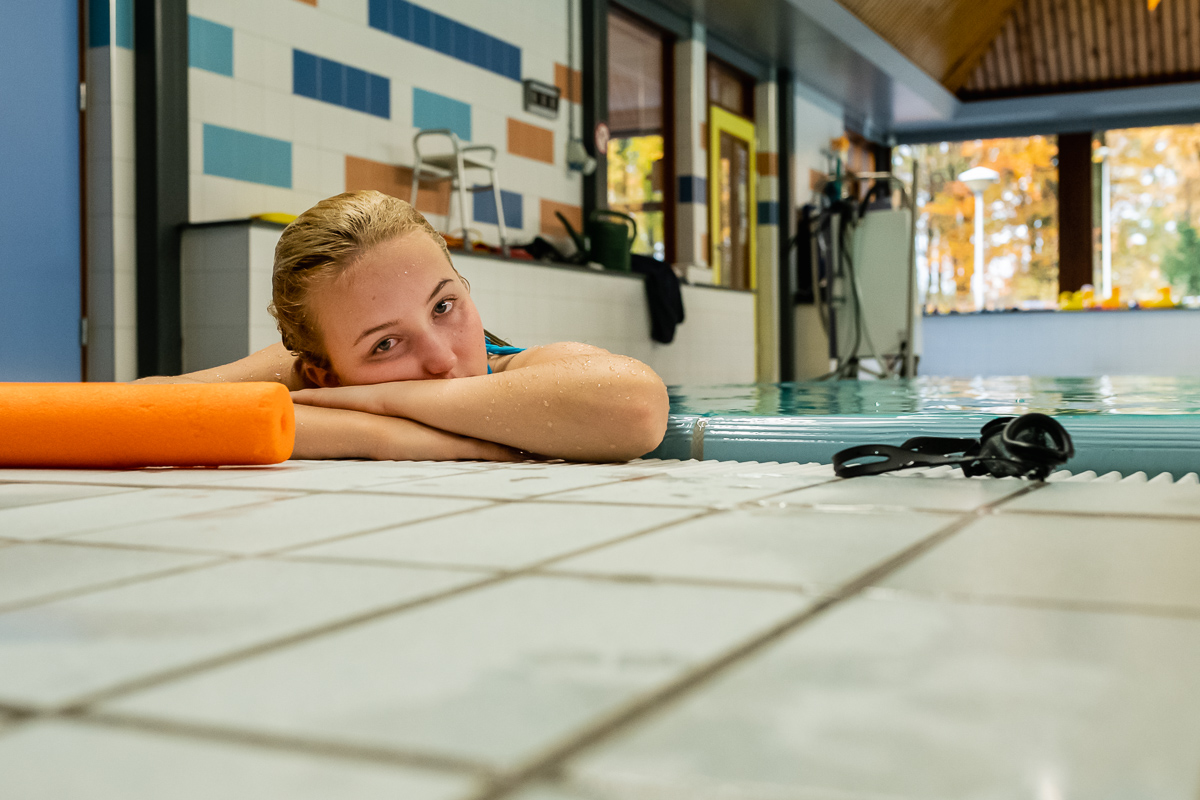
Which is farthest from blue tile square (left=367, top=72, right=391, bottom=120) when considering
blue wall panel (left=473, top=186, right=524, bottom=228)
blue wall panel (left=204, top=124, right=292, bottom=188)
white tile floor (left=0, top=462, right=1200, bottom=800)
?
white tile floor (left=0, top=462, right=1200, bottom=800)

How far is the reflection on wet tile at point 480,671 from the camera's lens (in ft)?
1.16

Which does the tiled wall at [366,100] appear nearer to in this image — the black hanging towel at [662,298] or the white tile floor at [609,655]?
the black hanging towel at [662,298]

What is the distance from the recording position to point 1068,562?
620 millimetres

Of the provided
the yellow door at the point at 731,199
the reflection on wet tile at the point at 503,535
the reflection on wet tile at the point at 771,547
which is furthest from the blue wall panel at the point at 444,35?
the reflection on wet tile at the point at 771,547

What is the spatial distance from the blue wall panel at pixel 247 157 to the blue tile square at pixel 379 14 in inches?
30.5

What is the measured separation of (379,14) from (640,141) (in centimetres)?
425

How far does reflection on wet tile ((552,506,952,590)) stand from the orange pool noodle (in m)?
0.71

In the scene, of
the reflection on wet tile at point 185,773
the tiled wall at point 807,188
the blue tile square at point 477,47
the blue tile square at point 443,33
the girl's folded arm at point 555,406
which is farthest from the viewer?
the tiled wall at point 807,188

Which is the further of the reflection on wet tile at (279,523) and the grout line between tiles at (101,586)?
the reflection on wet tile at (279,523)

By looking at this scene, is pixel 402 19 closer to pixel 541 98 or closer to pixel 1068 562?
pixel 541 98

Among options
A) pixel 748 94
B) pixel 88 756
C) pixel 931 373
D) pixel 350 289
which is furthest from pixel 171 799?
pixel 931 373

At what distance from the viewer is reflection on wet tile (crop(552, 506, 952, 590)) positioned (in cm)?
60

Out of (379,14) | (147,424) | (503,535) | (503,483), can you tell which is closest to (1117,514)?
(503,535)

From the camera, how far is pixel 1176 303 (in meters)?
8.91
